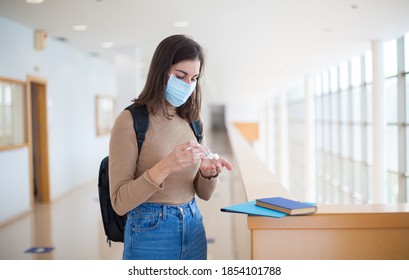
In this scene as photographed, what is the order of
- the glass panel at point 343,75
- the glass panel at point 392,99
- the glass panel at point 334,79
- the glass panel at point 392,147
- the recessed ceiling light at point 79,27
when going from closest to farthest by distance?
1. the recessed ceiling light at point 79,27
2. the glass panel at point 392,99
3. the glass panel at point 392,147
4. the glass panel at point 343,75
5. the glass panel at point 334,79

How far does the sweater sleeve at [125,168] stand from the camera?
1394mm

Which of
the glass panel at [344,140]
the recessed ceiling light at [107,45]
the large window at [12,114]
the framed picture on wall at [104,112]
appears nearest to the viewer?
the large window at [12,114]

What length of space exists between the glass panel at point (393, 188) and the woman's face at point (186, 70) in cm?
695

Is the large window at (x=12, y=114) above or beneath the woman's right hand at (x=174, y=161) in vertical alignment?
above

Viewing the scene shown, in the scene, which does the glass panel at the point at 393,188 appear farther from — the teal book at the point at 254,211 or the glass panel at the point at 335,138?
the teal book at the point at 254,211

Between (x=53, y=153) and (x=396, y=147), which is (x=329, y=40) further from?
(x=53, y=153)

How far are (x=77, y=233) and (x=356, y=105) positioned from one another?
23.9 feet

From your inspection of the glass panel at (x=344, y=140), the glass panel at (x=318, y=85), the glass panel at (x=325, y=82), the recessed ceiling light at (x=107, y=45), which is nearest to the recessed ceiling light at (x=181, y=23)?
the recessed ceiling light at (x=107, y=45)

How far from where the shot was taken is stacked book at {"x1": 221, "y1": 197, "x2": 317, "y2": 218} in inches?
67.7

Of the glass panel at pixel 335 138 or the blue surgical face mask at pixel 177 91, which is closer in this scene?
the blue surgical face mask at pixel 177 91

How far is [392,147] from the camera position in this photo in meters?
7.84

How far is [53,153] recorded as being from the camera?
735cm

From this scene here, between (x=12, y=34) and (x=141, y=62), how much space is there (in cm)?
254

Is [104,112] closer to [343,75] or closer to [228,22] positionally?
[228,22]
